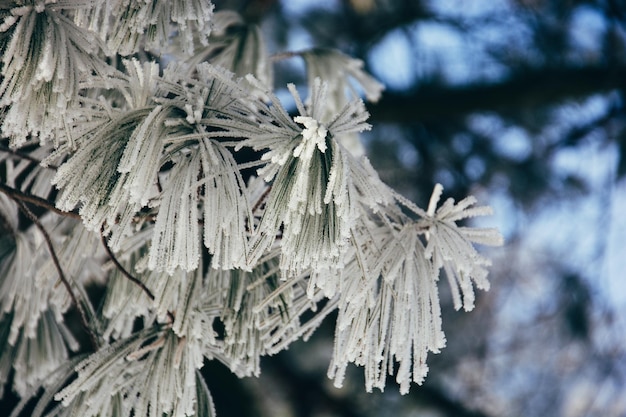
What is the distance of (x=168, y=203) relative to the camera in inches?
33.5

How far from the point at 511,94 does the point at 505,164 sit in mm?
Result: 564

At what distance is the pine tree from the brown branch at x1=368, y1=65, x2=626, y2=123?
1.74 metres

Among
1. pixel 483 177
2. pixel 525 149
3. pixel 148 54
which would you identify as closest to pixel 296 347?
pixel 483 177

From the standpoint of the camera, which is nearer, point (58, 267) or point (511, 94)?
point (58, 267)

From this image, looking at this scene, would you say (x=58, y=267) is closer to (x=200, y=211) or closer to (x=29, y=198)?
(x=29, y=198)

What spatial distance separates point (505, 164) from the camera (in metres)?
3.24

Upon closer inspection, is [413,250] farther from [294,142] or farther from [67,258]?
[67,258]

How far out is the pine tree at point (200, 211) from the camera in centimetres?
84

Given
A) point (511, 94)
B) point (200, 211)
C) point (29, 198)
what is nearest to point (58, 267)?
point (29, 198)

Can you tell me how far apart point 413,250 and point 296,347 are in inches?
105

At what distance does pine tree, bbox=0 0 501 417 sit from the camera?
0.84 metres

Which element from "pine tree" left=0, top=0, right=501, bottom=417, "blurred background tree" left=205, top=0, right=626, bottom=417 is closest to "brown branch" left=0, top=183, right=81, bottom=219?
"pine tree" left=0, top=0, right=501, bottom=417

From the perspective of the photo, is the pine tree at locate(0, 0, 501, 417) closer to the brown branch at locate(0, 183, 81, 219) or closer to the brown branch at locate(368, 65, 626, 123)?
the brown branch at locate(0, 183, 81, 219)

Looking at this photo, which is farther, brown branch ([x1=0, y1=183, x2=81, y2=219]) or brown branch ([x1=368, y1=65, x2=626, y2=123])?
brown branch ([x1=368, y1=65, x2=626, y2=123])
